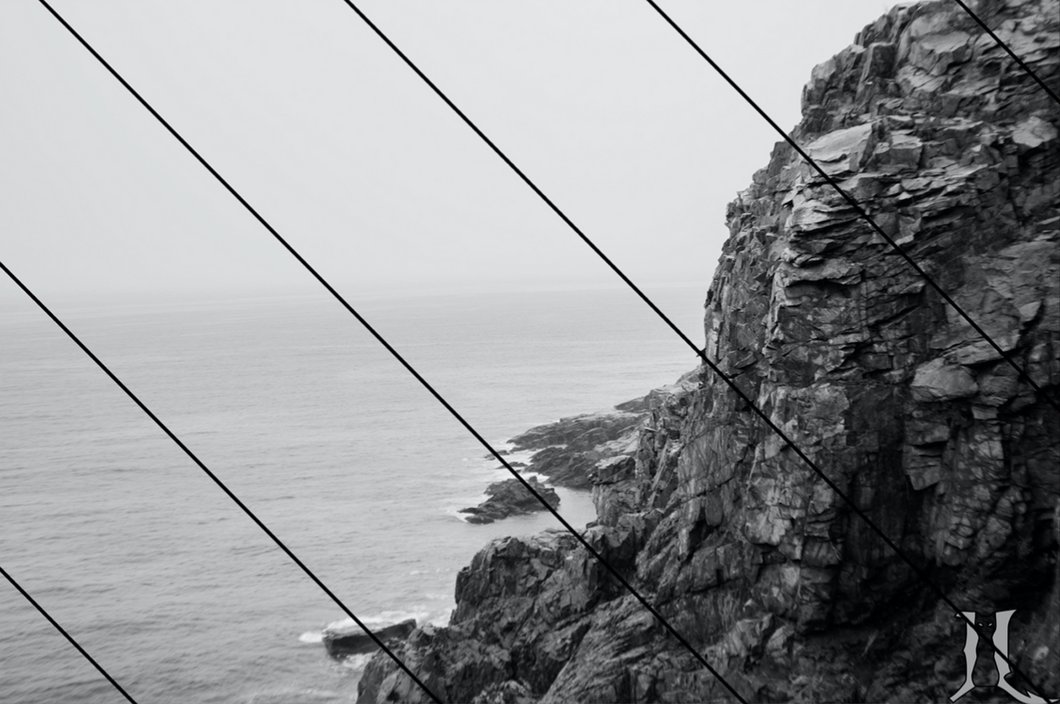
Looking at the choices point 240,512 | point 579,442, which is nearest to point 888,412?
point 579,442

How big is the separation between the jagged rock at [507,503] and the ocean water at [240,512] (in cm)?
151

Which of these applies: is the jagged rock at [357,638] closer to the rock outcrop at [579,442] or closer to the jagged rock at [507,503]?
the jagged rock at [507,503]

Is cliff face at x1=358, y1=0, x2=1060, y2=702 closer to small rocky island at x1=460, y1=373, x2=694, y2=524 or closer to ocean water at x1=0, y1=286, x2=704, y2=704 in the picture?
ocean water at x1=0, y1=286, x2=704, y2=704

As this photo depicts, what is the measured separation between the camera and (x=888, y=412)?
1044 inches

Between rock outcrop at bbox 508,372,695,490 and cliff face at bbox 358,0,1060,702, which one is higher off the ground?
cliff face at bbox 358,0,1060,702

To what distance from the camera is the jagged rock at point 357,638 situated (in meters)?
45.8

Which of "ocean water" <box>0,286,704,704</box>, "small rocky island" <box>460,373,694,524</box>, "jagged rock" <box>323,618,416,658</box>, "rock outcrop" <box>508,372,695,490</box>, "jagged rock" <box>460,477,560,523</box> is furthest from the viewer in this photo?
"rock outcrop" <box>508,372,695,490</box>

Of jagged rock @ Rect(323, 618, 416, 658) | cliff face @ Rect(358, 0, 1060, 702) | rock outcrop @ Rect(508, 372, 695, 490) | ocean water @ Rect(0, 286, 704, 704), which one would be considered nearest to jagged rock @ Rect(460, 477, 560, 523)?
ocean water @ Rect(0, 286, 704, 704)

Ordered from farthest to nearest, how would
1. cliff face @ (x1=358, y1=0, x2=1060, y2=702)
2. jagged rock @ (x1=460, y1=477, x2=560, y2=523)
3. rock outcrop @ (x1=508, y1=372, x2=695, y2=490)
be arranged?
rock outcrop @ (x1=508, y1=372, x2=695, y2=490) < jagged rock @ (x1=460, y1=477, x2=560, y2=523) < cliff face @ (x1=358, y1=0, x2=1060, y2=702)

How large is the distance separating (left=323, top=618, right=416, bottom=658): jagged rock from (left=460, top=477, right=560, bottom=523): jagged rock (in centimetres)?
2248

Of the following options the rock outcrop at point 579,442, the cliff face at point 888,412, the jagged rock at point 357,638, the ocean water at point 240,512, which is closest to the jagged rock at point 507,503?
the ocean water at point 240,512

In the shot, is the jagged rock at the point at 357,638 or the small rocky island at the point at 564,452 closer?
the jagged rock at the point at 357,638

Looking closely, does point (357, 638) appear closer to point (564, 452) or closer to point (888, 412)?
point (888, 412)

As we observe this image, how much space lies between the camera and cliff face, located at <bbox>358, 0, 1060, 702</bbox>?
24562mm
